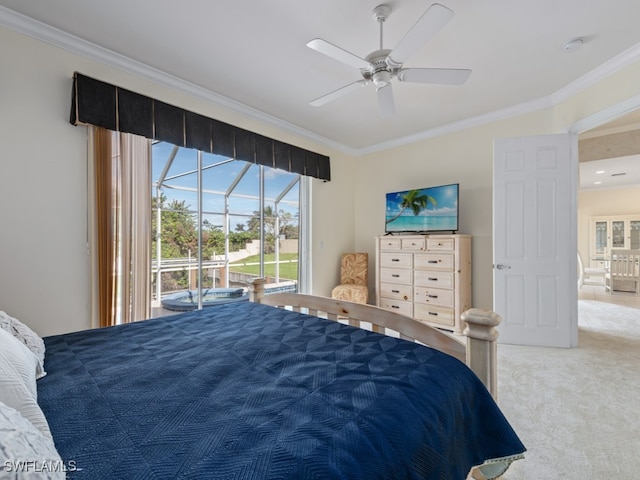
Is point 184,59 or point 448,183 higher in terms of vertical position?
point 184,59

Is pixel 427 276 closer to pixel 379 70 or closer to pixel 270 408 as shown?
pixel 379 70

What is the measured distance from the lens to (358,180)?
514 cm

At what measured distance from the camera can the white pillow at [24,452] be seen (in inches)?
17.7

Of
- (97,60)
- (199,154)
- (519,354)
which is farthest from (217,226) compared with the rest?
(519,354)

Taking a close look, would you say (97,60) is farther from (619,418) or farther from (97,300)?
(619,418)

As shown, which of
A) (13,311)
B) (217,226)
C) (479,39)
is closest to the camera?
→ (13,311)

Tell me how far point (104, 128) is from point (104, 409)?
2403mm

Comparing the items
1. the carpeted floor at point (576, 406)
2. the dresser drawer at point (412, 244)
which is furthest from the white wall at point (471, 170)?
the carpeted floor at point (576, 406)

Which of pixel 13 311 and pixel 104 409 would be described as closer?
pixel 104 409

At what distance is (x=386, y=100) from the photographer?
2.42m

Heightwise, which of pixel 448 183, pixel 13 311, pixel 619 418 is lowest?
pixel 619 418

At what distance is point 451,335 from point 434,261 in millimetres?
2540

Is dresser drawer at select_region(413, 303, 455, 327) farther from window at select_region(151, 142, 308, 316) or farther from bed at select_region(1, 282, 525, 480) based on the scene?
bed at select_region(1, 282, 525, 480)

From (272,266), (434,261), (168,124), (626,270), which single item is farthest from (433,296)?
(626,270)
